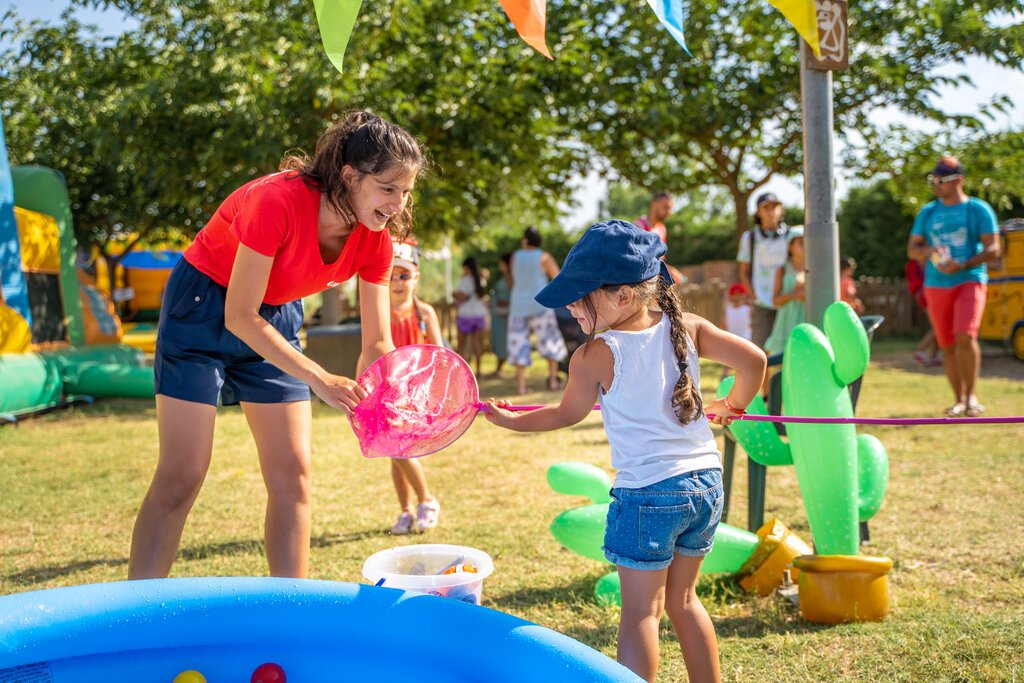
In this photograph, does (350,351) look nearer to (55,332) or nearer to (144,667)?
(55,332)

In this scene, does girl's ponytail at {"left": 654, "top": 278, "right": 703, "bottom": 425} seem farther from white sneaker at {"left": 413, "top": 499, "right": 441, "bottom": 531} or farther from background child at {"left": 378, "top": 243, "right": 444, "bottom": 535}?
white sneaker at {"left": 413, "top": 499, "right": 441, "bottom": 531}

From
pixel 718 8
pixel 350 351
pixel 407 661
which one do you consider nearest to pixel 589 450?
pixel 407 661

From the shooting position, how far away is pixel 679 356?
2078 mm

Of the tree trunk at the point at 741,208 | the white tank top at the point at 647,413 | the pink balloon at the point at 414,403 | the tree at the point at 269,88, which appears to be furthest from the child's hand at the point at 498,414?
the tree trunk at the point at 741,208

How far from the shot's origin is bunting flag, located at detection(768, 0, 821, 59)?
7.38 feet

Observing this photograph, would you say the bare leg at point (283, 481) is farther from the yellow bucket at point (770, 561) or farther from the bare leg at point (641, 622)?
the yellow bucket at point (770, 561)

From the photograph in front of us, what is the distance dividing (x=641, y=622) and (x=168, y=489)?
4.73 feet

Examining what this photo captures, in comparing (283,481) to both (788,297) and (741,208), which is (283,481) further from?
(741,208)

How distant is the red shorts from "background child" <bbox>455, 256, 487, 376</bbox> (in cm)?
605

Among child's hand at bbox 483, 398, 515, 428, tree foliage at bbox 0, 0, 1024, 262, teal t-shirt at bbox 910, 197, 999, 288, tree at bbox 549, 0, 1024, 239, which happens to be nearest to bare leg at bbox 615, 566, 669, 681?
child's hand at bbox 483, 398, 515, 428

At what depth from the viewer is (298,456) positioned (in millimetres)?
2553

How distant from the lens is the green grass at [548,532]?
254 cm

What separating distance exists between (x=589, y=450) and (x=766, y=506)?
5.85ft

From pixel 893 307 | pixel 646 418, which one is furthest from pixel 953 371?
pixel 893 307
